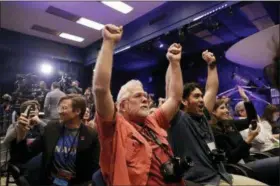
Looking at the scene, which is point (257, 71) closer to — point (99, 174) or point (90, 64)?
point (90, 64)

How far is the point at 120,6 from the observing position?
4.95 m

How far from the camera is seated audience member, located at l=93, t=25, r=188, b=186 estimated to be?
1.03 m

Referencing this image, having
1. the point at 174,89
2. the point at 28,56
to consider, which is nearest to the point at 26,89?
the point at 28,56

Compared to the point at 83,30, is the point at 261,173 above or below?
below

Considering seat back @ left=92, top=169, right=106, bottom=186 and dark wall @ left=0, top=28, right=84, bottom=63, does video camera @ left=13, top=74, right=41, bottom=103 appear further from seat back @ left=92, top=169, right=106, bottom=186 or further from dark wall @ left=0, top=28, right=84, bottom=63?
seat back @ left=92, top=169, right=106, bottom=186

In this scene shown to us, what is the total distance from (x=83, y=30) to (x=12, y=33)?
1.88 metres

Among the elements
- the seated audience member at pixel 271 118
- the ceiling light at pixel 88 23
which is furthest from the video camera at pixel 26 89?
the seated audience member at pixel 271 118

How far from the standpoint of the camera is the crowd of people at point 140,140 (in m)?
1.08

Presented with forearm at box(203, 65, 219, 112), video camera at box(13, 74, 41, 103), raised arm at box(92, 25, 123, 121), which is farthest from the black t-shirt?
video camera at box(13, 74, 41, 103)

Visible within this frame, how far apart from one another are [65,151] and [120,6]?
3.90m

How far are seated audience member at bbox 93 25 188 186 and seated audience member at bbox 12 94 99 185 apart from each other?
618 millimetres

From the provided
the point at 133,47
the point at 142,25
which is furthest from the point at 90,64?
the point at 142,25

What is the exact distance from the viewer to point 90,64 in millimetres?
7543

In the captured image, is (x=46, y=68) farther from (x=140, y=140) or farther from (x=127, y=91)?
(x=140, y=140)
